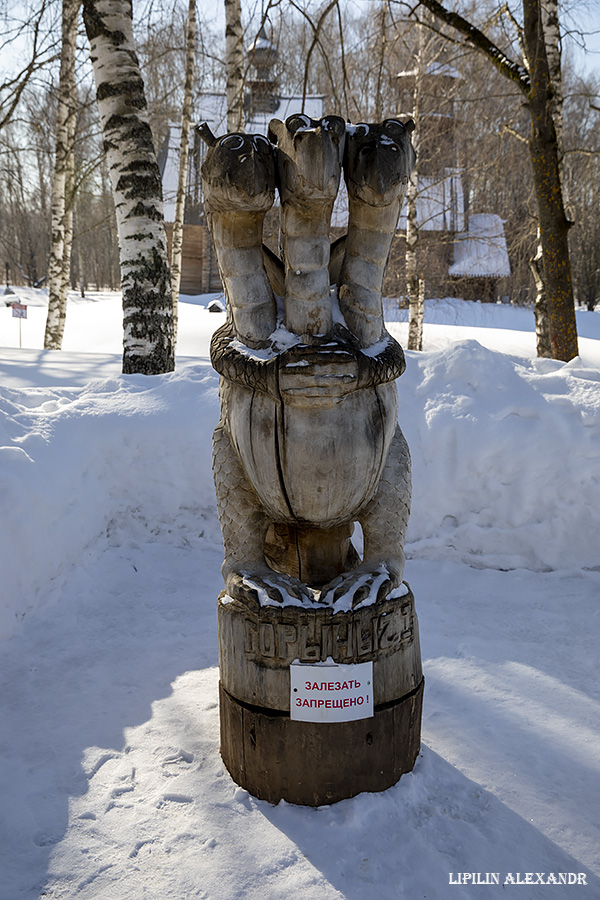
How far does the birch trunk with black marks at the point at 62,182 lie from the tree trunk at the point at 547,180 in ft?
18.8

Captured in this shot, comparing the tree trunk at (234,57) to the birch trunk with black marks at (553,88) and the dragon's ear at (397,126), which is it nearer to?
the birch trunk with black marks at (553,88)

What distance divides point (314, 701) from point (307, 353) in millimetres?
925

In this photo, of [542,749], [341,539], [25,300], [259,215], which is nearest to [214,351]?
[259,215]

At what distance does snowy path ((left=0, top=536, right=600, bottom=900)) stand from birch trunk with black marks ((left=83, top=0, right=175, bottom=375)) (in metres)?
2.22

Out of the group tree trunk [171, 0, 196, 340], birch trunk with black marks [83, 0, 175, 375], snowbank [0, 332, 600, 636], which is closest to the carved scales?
snowbank [0, 332, 600, 636]

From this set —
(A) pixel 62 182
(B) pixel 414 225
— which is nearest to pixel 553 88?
(B) pixel 414 225

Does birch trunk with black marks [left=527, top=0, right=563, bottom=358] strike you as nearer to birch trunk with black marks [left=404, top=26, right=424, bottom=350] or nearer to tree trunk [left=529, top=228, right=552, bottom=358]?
tree trunk [left=529, top=228, right=552, bottom=358]

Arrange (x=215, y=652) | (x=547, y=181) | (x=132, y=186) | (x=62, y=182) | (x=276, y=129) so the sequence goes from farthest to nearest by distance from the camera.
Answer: (x=62, y=182) < (x=547, y=181) < (x=132, y=186) < (x=215, y=652) < (x=276, y=129)

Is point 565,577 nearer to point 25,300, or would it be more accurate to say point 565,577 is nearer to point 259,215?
point 259,215

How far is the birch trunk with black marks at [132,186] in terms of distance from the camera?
14.4 ft

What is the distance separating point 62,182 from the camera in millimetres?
8562

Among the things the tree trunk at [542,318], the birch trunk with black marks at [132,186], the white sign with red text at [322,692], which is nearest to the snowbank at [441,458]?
the birch trunk with black marks at [132,186]

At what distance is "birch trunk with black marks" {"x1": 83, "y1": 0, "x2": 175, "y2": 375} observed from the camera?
440cm

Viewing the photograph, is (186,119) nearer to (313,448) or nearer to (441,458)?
(441,458)
